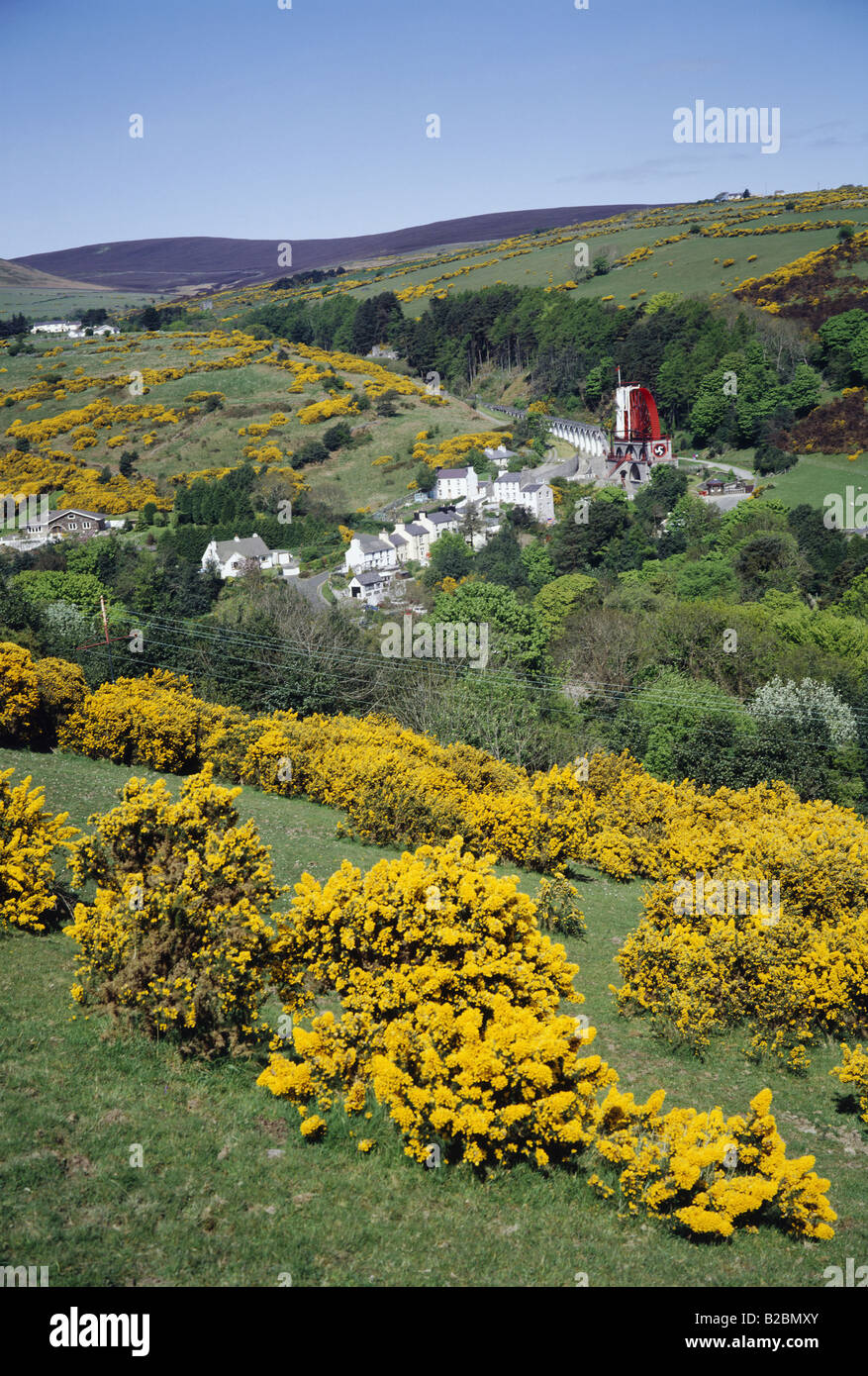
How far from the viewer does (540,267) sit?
174250mm

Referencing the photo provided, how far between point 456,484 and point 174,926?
9206 centimetres

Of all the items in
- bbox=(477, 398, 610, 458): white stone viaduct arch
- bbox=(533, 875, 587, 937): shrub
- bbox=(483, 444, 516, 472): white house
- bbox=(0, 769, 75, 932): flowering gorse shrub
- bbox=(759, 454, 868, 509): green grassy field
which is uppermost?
bbox=(477, 398, 610, 458): white stone viaduct arch

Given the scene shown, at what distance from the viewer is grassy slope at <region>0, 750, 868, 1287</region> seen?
26.2ft

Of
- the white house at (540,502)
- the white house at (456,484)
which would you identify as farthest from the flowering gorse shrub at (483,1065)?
the white house at (456,484)

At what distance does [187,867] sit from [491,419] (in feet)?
396

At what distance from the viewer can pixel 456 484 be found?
9981 cm

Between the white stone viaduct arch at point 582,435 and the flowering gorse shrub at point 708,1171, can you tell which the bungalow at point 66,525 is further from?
the flowering gorse shrub at point 708,1171

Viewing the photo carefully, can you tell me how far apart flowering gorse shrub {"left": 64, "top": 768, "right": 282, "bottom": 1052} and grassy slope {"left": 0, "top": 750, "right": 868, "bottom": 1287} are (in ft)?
1.62

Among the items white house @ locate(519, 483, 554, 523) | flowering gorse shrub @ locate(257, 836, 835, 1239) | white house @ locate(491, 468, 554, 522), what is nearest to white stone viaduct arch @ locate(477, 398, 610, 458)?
white house @ locate(491, 468, 554, 522)

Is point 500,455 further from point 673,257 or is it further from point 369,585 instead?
point 673,257

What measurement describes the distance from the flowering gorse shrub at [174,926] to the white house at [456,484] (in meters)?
90.2

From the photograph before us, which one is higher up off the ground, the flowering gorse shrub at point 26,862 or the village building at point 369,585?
the flowering gorse shrub at point 26,862

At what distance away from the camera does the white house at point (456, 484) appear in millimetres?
99312

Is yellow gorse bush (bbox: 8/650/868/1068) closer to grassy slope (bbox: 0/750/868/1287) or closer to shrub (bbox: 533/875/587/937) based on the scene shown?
shrub (bbox: 533/875/587/937)
